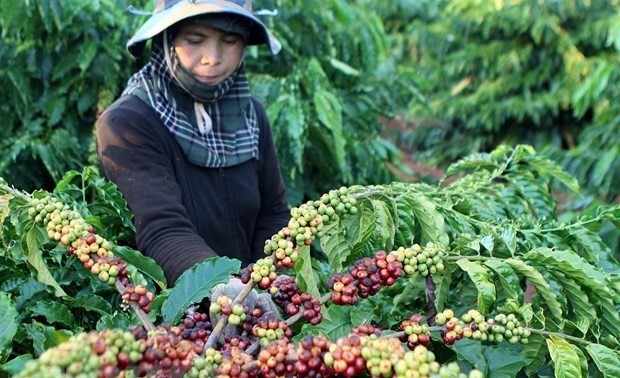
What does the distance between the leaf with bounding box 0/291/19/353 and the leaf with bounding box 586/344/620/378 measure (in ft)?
3.12

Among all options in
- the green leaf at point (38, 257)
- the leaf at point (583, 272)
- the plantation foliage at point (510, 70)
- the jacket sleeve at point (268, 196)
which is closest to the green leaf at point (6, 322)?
the green leaf at point (38, 257)

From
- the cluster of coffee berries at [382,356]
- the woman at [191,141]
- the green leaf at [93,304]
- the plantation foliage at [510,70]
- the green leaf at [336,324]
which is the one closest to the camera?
the cluster of coffee berries at [382,356]

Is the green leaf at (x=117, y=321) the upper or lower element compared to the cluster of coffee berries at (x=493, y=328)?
upper

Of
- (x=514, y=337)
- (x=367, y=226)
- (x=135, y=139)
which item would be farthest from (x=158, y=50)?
(x=514, y=337)

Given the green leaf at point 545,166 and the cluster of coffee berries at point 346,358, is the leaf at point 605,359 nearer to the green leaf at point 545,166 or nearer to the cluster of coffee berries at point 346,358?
the cluster of coffee berries at point 346,358

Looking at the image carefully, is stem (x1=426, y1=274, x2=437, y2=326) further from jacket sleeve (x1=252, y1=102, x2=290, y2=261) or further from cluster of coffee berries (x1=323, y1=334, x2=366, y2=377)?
jacket sleeve (x1=252, y1=102, x2=290, y2=261)

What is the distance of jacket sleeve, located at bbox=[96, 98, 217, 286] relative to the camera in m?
1.65

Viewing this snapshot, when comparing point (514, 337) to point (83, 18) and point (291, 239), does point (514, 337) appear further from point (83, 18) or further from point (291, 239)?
point (83, 18)

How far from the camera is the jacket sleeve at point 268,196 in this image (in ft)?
7.14

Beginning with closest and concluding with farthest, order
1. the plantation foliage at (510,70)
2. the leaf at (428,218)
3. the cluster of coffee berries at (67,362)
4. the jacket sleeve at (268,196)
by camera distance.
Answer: the cluster of coffee berries at (67,362) → the leaf at (428,218) → the jacket sleeve at (268,196) → the plantation foliage at (510,70)

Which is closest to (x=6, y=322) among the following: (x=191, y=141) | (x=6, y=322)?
(x=6, y=322)

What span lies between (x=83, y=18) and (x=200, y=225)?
5.33 feet

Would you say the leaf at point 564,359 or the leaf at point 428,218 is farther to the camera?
the leaf at point 428,218

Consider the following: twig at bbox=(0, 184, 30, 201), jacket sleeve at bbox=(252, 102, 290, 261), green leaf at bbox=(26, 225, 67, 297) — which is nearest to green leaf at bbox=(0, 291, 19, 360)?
green leaf at bbox=(26, 225, 67, 297)
